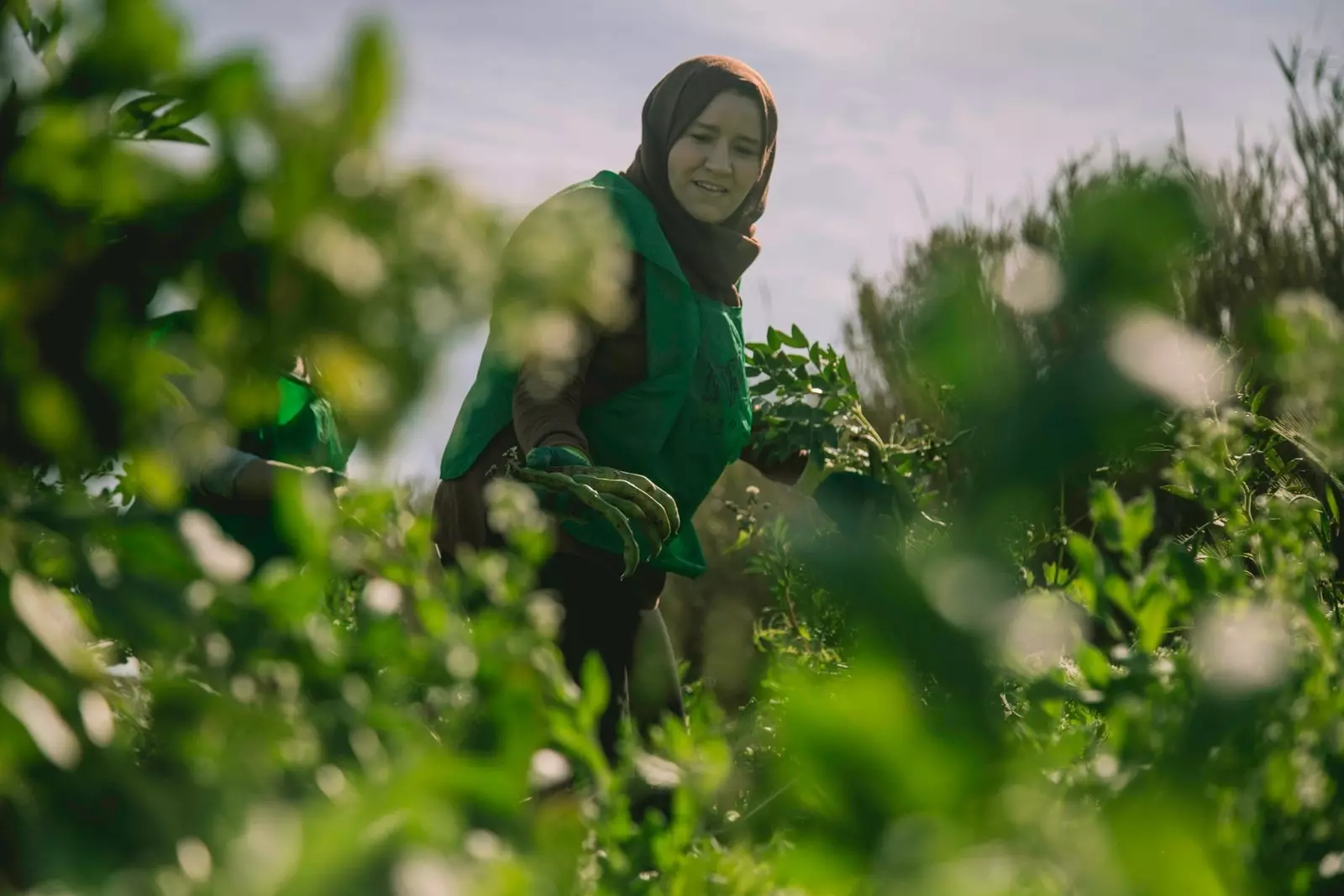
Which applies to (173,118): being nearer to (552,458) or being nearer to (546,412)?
(552,458)

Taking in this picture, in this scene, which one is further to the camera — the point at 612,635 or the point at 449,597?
the point at 612,635

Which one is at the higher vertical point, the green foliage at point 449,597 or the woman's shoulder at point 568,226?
the woman's shoulder at point 568,226

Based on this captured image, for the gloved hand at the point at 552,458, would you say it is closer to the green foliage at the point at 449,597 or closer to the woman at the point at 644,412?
the woman at the point at 644,412

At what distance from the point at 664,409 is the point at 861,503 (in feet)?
7.69

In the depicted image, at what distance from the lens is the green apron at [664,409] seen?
266cm

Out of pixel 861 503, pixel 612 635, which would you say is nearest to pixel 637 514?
pixel 612 635

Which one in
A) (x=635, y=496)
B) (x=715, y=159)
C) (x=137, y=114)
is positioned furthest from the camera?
(x=715, y=159)

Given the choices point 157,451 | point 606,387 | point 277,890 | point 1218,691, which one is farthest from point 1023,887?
point 606,387

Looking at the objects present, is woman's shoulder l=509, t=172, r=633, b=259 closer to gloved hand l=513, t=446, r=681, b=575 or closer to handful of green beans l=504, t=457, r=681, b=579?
gloved hand l=513, t=446, r=681, b=575

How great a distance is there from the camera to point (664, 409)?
2674 mm

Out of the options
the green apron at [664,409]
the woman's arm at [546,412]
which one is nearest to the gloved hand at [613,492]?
the woman's arm at [546,412]

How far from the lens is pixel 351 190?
0.40m

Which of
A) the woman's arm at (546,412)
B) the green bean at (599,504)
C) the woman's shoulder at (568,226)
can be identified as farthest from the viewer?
the woman's arm at (546,412)

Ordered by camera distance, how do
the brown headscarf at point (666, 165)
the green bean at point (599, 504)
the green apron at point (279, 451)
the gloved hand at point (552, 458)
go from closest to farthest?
the green bean at point (599, 504), the gloved hand at point (552, 458), the green apron at point (279, 451), the brown headscarf at point (666, 165)
